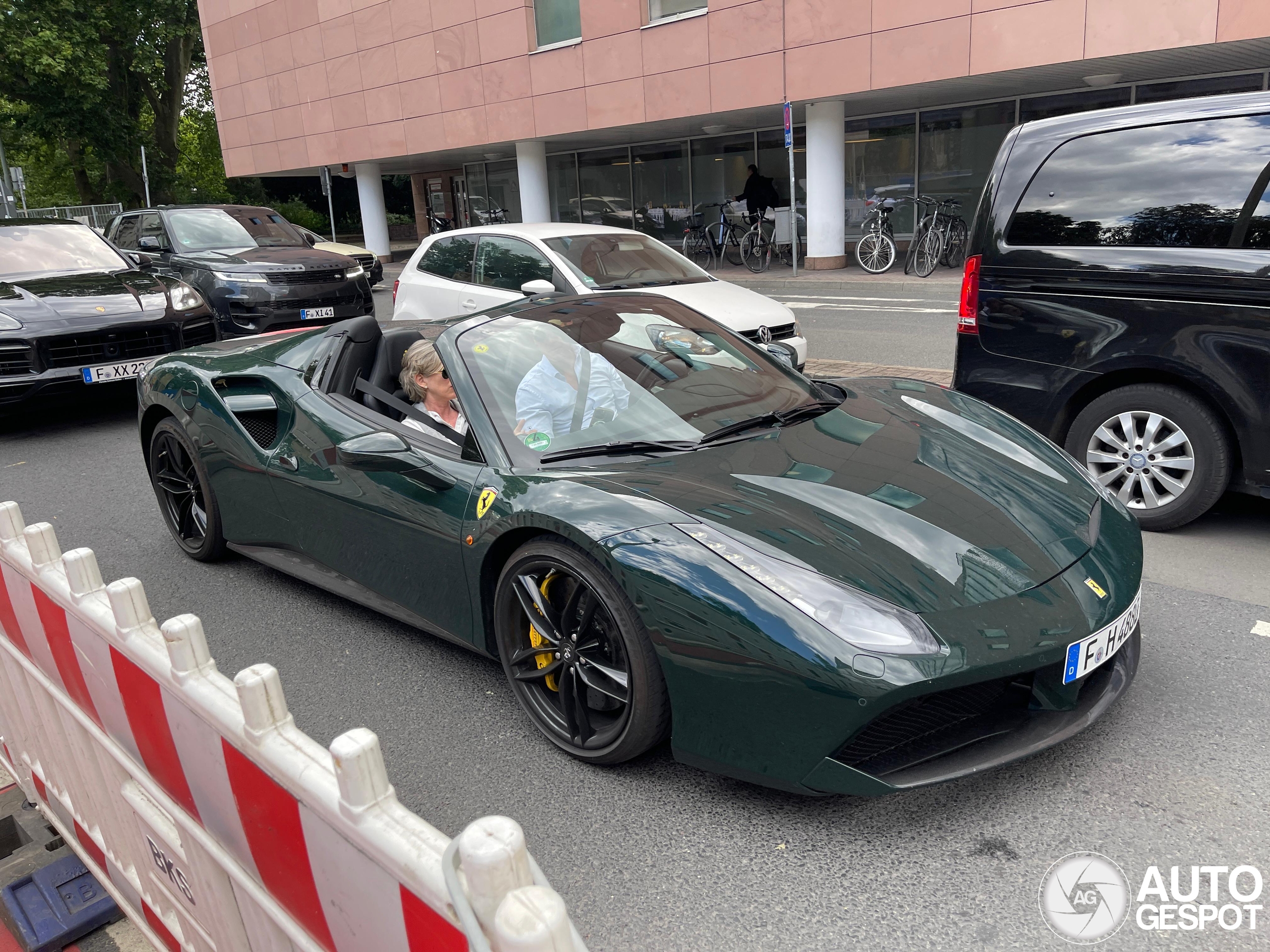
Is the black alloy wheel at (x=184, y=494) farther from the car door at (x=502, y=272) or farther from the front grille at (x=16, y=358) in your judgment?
the car door at (x=502, y=272)

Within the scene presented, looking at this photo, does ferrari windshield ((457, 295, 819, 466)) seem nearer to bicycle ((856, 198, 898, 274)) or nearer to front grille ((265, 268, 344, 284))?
front grille ((265, 268, 344, 284))

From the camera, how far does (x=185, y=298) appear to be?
26.7 ft

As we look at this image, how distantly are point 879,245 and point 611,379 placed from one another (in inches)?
604

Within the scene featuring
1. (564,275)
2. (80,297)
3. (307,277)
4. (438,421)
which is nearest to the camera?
(438,421)

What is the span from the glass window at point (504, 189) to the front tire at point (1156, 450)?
25573 millimetres

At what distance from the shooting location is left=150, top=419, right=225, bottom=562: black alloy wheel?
171 inches

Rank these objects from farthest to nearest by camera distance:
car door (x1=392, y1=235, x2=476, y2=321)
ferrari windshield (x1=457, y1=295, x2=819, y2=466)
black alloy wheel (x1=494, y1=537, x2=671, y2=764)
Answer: car door (x1=392, y1=235, x2=476, y2=321)
ferrari windshield (x1=457, y1=295, x2=819, y2=466)
black alloy wheel (x1=494, y1=537, x2=671, y2=764)

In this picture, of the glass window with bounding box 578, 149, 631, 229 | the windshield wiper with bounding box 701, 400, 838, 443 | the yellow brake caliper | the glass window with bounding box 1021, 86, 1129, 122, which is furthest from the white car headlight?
the glass window with bounding box 578, 149, 631, 229

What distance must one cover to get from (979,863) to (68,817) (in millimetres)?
2359

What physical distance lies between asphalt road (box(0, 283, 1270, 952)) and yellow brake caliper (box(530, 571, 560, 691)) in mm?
214

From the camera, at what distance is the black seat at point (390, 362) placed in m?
3.87

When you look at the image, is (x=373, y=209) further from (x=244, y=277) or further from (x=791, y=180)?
(x=244, y=277)

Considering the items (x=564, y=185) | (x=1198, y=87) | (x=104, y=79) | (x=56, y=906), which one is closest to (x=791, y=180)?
(x=1198, y=87)

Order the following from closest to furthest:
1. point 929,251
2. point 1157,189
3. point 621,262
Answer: point 1157,189 → point 621,262 → point 929,251
